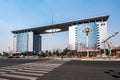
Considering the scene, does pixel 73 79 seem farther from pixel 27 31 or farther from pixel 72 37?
pixel 27 31

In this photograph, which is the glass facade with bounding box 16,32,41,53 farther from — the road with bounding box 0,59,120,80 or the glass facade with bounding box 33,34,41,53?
the road with bounding box 0,59,120,80

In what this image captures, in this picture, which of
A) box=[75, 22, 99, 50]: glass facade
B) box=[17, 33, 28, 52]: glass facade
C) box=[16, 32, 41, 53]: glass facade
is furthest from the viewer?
box=[17, 33, 28, 52]: glass facade

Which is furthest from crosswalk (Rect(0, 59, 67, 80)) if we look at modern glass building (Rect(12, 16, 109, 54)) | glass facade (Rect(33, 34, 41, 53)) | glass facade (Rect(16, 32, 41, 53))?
glass facade (Rect(33, 34, 41, 53))

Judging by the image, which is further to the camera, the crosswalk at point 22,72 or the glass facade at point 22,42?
the glass facade at point 22,42

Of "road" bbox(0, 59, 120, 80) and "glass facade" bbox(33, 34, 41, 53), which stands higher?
"glass facade" bbox(33, 34, 41, 53)

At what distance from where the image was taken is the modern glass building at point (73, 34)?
124 m

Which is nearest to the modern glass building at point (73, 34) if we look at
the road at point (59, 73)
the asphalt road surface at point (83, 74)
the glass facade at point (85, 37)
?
the glass facade at point (85, 37)

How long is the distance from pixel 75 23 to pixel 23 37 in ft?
161

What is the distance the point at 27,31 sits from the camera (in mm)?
157625

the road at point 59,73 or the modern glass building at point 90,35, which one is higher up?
the modern glass building at point 90,35

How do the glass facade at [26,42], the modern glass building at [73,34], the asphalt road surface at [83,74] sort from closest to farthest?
the asphalt road surface at [83,74]
the modern glass building at [73,34]
the glass facade at [26,42]

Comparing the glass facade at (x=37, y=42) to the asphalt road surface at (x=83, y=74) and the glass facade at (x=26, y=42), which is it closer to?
the glass facade at (x=26, y=42)

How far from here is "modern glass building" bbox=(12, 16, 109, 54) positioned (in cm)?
12409

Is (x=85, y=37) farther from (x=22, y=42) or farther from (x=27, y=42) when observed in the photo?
(x=22, y=42)
